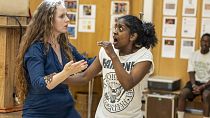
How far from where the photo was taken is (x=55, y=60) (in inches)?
110

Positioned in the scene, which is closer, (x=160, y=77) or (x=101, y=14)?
(x=160, y=77)

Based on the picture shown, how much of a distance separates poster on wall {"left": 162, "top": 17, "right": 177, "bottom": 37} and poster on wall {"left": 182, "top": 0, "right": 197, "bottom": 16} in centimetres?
19

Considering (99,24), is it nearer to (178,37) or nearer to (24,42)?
(178,37)

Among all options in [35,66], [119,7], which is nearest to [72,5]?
[119,7]

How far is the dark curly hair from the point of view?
270 cm

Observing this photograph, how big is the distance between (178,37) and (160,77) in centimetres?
68

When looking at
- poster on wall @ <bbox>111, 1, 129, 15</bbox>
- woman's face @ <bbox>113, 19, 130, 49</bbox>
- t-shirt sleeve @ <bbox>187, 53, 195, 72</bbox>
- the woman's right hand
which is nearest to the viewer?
the woman's right hand

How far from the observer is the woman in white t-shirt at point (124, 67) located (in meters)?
2.57

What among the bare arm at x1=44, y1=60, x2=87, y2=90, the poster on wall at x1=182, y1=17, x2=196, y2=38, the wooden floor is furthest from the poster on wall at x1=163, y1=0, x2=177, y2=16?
the bare arm at x1=44, y1=60, x2=87, y2=90

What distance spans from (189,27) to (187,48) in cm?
32

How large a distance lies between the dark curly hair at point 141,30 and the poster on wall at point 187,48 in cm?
365

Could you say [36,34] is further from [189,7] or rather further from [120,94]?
[189,7]

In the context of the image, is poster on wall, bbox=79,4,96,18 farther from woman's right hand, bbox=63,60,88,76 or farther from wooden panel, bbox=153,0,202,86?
woman's right hand, bbox=63,60,88,76

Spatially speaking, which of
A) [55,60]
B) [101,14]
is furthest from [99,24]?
[55,60]
